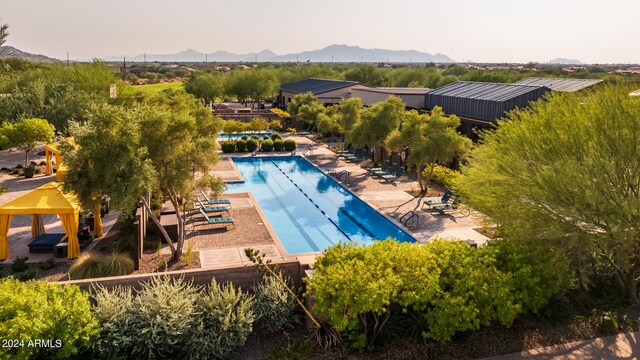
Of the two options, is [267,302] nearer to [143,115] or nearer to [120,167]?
[120,167]

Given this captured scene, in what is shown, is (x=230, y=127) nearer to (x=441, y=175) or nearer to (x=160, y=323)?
(x=441, y=175)

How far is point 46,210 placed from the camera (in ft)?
49.1

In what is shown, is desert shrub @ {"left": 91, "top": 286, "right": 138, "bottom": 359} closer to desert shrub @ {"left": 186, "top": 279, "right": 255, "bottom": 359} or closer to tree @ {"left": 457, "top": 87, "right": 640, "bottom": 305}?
desert shrub @ {"left": 186, "top": 279, "right": 255, "bottom": 359}

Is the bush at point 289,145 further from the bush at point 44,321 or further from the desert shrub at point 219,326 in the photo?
the bush at point 44,321

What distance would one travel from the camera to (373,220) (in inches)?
843

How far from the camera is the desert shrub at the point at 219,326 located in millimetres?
9812

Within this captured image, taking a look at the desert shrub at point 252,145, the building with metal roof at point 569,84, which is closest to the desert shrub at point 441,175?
the building with metal roof at point 569,84

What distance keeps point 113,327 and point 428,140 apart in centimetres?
1751

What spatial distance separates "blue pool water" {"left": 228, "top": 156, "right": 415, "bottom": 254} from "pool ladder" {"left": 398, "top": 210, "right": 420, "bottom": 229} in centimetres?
49

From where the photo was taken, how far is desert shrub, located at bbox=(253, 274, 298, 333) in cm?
1087

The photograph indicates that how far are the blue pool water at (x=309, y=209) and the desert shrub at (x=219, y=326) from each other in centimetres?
780

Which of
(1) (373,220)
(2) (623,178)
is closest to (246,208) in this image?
(1) (373,220)

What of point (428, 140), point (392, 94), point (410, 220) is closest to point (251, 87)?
point (392, 94)

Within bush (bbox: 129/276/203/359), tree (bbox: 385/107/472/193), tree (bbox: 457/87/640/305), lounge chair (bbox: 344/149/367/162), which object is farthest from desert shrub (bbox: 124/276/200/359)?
lounge chair (bbox: 344/149/367/162)
